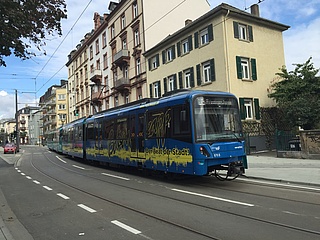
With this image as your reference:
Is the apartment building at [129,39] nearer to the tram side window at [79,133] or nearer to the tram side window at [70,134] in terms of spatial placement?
the tram side window at [70,134]

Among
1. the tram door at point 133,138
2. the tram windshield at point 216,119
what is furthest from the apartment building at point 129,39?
the tram windshield at point 216,119

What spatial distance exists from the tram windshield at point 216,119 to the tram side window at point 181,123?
1.02ft

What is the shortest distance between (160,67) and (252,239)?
26751 mm

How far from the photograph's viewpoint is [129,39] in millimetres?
37094

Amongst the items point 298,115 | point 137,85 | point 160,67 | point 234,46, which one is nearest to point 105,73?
point 137,85

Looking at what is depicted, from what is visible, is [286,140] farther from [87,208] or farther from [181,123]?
[87,208]

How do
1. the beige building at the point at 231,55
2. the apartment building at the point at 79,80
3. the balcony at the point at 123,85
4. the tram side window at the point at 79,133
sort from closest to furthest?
the tram side window at the point at 79,133 < the beige building at the point at 231,55 < the balcony at the point at 123,85 < the apartment building at the point at 79,80

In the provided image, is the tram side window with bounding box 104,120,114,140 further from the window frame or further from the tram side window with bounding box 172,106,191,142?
the window frame

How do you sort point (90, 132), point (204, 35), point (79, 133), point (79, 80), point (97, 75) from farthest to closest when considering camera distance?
1. point (79, 80)
2. point (97, 75)
3. point (204, 35)
4. point (79, 133)
5. point (90, 132)

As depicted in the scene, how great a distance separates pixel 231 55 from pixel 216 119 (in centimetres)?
1398

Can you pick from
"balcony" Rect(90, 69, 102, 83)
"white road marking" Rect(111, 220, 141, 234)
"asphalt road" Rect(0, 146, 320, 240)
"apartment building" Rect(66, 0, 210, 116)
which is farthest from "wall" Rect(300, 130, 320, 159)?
"balcony" Rect(90, 69, 102, 83)

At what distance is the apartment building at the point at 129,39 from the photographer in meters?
33.8

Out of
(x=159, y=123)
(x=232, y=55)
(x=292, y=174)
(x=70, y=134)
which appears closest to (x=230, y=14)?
(x=232, y=55)

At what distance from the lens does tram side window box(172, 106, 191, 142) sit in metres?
10.2
